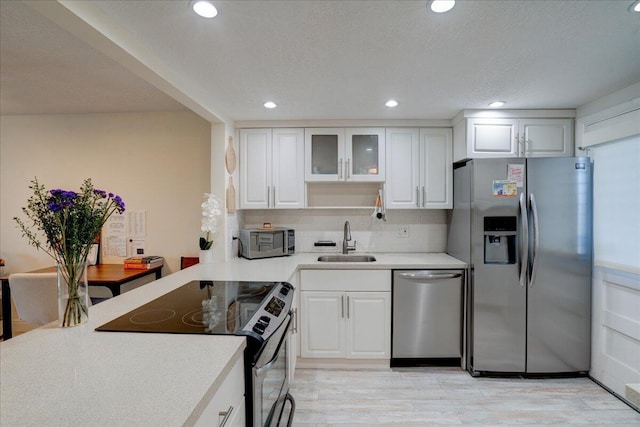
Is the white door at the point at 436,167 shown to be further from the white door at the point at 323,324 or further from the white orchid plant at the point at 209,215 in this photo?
the white orchid plant at the point at 209,215

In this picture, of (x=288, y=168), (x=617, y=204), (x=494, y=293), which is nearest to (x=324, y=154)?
(x=288, y=168)

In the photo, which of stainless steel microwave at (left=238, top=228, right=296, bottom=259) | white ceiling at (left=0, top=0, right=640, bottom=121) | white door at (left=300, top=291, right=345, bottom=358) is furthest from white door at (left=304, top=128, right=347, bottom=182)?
white door at (left=300, top=291, right=345, bottom=358)

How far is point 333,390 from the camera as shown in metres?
2.38

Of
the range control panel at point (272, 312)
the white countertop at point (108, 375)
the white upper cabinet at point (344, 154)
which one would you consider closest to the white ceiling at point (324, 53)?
the white upper cabinet at point (344, 154)

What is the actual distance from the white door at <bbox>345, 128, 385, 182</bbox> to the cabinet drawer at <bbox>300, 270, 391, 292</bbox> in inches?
37.2

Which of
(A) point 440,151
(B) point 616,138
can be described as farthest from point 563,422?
(A) point 440,151

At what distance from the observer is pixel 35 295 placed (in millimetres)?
2125

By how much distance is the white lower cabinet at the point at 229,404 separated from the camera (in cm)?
88

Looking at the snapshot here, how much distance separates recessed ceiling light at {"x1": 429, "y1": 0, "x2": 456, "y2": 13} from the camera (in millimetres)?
1259

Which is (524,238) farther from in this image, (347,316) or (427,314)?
(347,316)

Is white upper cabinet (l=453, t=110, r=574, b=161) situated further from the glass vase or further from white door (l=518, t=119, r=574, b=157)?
the glass vase

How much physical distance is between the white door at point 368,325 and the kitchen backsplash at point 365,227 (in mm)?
718

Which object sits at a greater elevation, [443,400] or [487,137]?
[487,137]

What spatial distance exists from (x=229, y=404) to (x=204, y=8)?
1.57 m
